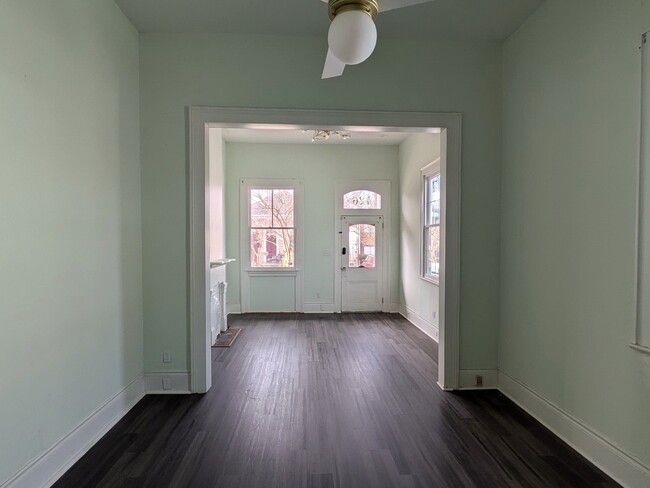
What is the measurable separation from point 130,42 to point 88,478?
3.09 m

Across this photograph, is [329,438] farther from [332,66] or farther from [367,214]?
[367,214]

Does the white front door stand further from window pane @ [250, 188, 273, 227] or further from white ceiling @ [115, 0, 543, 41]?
white ceiling @ [115, 0, 543, 41]

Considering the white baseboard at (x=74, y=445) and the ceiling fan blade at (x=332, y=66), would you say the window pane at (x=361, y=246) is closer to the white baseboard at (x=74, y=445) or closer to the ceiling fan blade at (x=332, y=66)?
the white baseboard at (x=74, y=445)

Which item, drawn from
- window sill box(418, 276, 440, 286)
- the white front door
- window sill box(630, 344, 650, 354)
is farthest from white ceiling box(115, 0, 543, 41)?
the white front door

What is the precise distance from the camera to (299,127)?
3016 millimetres

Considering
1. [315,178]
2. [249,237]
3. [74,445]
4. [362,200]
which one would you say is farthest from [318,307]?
[74,445]

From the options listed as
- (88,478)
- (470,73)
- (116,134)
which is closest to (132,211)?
(116,134)

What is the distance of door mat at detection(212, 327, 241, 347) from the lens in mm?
4359

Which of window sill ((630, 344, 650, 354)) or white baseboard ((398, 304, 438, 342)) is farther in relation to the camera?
white baseboard ((398, 304, 438, 342))

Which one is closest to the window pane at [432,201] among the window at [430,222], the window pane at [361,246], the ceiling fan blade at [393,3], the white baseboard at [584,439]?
the window at [430,222]

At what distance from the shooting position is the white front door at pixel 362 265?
20.6 feet

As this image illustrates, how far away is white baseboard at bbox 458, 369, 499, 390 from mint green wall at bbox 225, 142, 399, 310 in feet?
10.7

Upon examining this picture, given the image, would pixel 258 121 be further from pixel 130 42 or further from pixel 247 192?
pixel 247 192

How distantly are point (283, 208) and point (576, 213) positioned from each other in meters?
4.65
